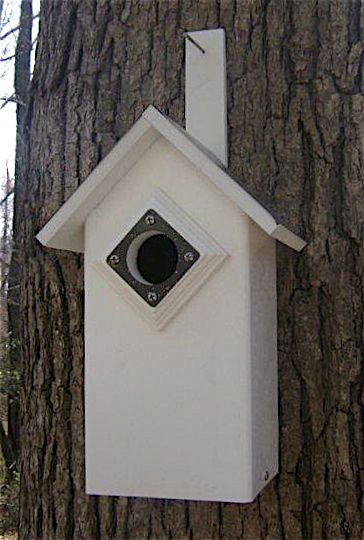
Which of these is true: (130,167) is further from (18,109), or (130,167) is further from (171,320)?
(18,109)

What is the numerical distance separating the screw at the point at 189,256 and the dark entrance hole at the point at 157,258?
3.3 inches

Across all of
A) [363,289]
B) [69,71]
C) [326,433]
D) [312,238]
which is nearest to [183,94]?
[69,71]

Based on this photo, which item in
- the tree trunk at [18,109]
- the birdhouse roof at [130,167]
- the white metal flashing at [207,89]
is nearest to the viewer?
the birdhouse roof at [130,167]

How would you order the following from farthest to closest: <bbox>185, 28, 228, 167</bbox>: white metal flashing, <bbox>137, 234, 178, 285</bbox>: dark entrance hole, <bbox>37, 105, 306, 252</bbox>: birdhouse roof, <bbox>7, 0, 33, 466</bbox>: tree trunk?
<bbox>7, 0, 33, 466</bbox>: tree trunk < <bbox>185, 28, 228, 167</bbox>: white metal flashing < <bbox>137, 234, 178, 285</bbox>: dark entrance hole < <bbox>37, 105, 306, 252</bbox>: birdhouse roof

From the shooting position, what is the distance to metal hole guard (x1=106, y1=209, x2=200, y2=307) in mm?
1570

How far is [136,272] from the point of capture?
5.36 feet

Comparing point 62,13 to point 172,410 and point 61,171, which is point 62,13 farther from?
point 172,410

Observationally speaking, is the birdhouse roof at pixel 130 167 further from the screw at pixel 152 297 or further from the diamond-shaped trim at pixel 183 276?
the screw at pixel 152 297

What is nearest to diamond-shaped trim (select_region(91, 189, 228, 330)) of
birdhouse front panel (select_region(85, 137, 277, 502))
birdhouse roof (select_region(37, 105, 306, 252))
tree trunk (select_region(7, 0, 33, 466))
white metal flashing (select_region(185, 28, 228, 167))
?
birdhouse front panel (select_region(85, 137, 277, 502))

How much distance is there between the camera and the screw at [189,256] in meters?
1.56

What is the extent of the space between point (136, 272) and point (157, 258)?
79mm

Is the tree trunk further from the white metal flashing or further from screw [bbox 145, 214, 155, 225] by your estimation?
screw [bbox 145, 214, 155, 225]

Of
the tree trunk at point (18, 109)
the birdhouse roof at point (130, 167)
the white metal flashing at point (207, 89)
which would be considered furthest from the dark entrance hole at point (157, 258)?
the tree trunk at point (18, 109)

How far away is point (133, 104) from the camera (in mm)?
2180
